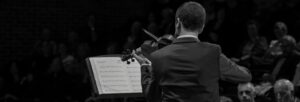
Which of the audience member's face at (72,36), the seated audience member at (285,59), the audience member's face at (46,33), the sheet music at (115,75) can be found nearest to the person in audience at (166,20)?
the audience member's face at (72,36)

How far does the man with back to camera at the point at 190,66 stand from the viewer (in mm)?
2971

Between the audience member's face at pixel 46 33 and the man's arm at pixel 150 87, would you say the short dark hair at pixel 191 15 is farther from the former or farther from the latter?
the audience member's face at pixel 46 33

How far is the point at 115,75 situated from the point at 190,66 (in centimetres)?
180

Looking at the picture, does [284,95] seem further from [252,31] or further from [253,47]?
[252,31]

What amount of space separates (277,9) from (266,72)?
1453 mm

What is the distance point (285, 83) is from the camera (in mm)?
5574

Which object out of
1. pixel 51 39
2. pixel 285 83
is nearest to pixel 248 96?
pixel 285 83

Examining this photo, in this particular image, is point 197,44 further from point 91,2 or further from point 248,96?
point 91,2

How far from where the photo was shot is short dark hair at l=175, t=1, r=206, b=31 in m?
2.95

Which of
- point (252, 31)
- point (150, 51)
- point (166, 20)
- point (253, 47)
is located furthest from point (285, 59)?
point (150, 51)

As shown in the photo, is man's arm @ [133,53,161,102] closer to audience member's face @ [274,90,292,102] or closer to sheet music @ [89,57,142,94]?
sheet music @ [89,57,142,94]

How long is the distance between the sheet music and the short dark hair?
5.30 feet

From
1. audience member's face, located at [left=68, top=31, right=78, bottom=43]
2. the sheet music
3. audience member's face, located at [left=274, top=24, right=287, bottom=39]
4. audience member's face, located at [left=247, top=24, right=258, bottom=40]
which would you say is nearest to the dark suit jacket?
the sheet music

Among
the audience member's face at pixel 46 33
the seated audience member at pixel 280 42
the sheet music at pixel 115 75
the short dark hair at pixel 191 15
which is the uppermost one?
the short dark hair at pixel 191 15
